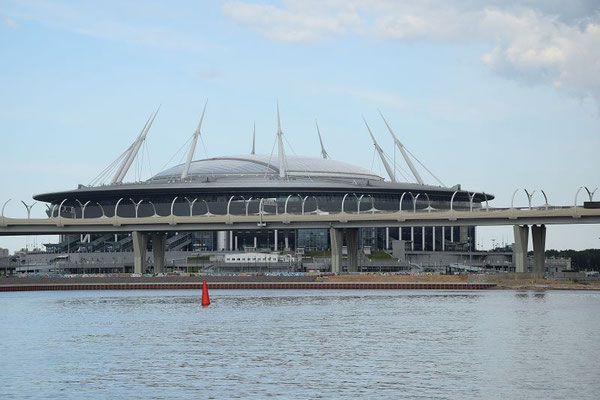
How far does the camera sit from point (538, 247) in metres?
158

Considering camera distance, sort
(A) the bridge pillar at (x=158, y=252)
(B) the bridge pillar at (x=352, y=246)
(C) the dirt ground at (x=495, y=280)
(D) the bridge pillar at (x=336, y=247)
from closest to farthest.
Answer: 1. (C) the dirt ground at (x=495, y=280)
2. (D) the bridge pillar at (x=336, y=247)
3. (B) the bridge pillar at (x=352, y=246)
4. (A) the bridge pillar at (x=158, y=252)

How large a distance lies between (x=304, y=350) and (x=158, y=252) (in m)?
114

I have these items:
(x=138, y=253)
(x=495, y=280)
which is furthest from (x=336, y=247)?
(x=138, y=253)

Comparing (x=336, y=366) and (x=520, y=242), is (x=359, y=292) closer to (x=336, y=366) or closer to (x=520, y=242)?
(x=520, y=242)

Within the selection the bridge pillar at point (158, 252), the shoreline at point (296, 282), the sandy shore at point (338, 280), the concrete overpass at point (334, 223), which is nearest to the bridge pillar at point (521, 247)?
the concrete overpass at point (334, 223)

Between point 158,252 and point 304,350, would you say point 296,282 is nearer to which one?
point 158,252

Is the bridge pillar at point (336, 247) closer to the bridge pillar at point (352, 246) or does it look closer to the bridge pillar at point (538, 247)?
the bridge pillar at point (352, 246)

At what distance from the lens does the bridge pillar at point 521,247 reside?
515 feet

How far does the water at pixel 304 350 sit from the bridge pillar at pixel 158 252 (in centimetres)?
6071

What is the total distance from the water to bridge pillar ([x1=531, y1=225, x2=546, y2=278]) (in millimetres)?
35736

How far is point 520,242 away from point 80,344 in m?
93.0

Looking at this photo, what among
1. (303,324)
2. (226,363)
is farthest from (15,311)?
(226,363)

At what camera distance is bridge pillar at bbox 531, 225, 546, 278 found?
156 meters

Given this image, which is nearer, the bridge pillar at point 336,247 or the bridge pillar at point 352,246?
the bridge pillar at point 336,247
